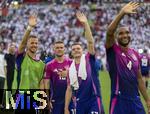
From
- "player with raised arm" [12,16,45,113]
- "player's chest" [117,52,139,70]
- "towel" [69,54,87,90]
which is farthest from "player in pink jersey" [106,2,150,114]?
"player with raised arm" [12,16,45,113]

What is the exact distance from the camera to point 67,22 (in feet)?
153

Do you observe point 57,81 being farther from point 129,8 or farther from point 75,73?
point 129,8

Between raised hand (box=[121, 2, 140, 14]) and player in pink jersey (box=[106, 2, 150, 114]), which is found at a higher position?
raised hand (box=[121, 2, 140, 14])

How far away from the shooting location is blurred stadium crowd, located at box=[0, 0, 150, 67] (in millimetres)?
43219

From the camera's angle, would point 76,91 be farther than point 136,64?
Yes

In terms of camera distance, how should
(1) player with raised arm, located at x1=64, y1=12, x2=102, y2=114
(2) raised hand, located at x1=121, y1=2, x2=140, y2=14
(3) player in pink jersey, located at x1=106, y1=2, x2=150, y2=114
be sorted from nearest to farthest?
(2) raised hand, located at x1=121, y1=2, x2=140, y2=14, (3) player in pink jersey, located at x1=106, y1=2, x2=150, y2=114, (1) player with raised arm, located at x1=64, y1=12, x2=102, y2=114

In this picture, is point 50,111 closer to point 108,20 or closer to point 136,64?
point 136,64

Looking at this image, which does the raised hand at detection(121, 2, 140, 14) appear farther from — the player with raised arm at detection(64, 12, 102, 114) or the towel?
the towel

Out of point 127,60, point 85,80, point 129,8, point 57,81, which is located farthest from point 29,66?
point 129,8

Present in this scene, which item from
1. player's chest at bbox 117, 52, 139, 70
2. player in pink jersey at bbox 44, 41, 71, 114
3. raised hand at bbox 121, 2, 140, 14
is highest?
raised hand at bbox 121, 2, 140, 14

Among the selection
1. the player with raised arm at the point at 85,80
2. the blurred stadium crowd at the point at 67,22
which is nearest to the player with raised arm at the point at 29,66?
the player with raised arm at the point at 85,80

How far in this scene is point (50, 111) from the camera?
10.1m

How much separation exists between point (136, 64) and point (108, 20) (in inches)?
1502

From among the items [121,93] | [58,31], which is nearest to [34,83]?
[121,93]
